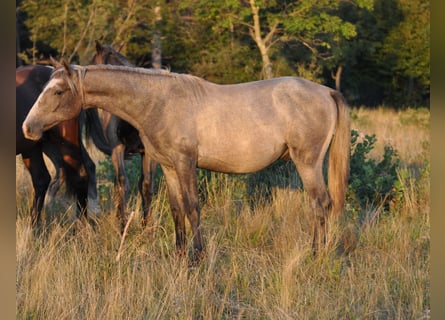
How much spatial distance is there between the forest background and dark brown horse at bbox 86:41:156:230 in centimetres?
932

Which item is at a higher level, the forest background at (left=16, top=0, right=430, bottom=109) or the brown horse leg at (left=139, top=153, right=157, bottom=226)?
the brown horse leg at (left=139, top=153, right=157, bottom=226)

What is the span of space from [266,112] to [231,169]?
56 centimetres

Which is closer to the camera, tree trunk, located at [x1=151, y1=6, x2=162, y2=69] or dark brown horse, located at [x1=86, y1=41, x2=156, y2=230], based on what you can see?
dark brown horse, located at [x1=86, y1=41, x2=156, y2=230]

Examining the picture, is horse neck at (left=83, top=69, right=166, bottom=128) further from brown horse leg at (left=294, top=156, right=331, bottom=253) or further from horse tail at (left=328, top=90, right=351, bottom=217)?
horse tail at (left=328, top=90, right=351, bottom=217)

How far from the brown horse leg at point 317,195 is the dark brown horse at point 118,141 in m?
1.89

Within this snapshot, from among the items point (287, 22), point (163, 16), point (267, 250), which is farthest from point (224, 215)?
point (163, 16)

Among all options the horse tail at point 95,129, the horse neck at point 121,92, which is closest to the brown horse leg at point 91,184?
the horse tail at point 95,129

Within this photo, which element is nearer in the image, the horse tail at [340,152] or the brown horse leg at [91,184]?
the horse tail at [340,152]

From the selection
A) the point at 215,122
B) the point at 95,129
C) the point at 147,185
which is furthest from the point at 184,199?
the point at 95,129

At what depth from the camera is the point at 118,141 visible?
6492 mm

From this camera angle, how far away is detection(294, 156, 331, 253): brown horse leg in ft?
16.8

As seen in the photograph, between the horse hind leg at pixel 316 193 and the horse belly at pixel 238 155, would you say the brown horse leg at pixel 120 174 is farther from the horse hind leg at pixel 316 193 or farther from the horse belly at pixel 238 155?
the horse hind leg at pixel 316 193

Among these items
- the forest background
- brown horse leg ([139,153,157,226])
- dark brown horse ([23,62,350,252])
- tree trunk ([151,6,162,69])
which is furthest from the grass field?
tree trunk ([151,6,162,69])

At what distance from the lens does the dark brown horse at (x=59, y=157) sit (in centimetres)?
591
